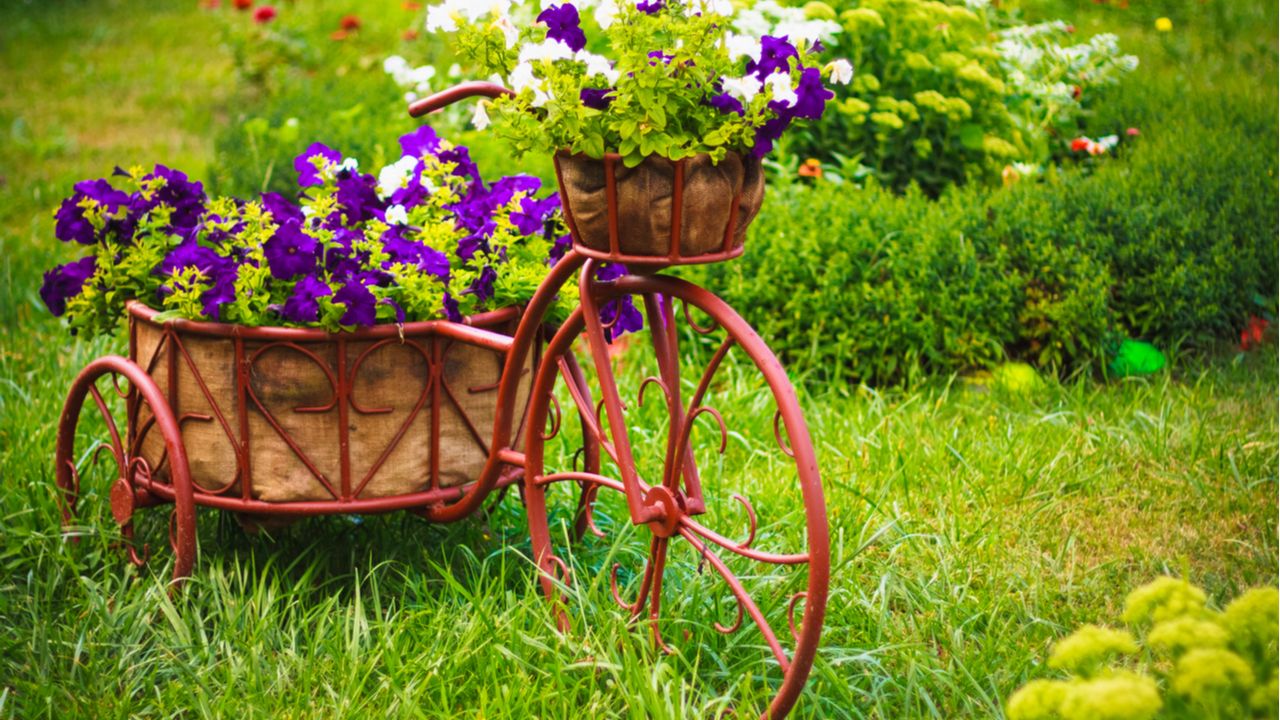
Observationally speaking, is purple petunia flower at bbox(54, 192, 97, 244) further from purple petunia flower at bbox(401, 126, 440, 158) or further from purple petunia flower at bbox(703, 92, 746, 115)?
purple petunia flower at bbox(703, 92, 746, 115)

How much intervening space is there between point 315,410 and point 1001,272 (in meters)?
2.34

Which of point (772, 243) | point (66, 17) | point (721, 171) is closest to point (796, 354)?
point (772, 243)

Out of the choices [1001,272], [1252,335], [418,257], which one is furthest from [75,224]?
[1252,335]

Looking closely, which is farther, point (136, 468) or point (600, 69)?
point (136, 468)

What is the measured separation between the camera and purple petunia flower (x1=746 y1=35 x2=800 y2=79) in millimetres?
1530

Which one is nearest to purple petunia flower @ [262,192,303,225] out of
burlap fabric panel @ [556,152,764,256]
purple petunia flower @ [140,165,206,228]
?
purple petunia flower @ [140,165,206,228]

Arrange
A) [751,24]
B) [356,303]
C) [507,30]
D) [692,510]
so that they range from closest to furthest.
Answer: [507,30] → [692,510] → [356,303] → [751,24]

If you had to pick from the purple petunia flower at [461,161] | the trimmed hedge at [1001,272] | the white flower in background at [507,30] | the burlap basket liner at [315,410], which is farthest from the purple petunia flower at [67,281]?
the trimmed hedge at [1001,272]

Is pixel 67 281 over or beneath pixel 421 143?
beneath

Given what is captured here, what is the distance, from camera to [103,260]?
2232 millimetres

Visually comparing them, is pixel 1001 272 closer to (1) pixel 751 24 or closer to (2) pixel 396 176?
(1) pixel 751 24

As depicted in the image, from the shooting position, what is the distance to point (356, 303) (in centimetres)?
198

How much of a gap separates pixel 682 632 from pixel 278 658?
81 cm

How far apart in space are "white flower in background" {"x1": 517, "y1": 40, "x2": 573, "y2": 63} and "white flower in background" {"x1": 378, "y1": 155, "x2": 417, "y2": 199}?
84 cm
